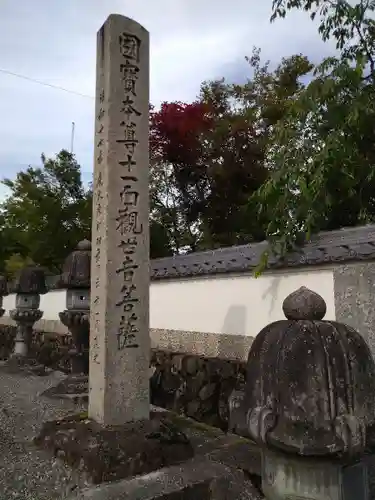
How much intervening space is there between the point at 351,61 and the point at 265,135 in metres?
10.00

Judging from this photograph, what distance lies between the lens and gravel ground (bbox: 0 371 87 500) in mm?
2828

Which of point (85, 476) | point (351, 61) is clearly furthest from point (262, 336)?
point (351, 61)

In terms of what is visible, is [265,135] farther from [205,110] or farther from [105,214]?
[105,214]

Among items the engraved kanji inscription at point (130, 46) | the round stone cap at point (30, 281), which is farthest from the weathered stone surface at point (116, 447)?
the round stone cap at point (30, 281)

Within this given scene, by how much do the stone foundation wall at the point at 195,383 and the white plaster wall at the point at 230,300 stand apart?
0.49 meters

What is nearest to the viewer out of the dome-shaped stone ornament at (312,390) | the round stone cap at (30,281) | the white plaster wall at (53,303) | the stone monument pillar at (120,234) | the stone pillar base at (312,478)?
the dome-shaped stone ornament at (312,390)

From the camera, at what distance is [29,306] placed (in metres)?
9.03

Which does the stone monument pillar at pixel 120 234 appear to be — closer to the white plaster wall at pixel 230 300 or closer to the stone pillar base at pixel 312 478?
the stone pillar base at pixel 312 478

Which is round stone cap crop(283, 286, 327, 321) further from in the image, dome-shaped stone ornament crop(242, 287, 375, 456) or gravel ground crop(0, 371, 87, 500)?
gravel ground crop(0, 371, 87, 500)

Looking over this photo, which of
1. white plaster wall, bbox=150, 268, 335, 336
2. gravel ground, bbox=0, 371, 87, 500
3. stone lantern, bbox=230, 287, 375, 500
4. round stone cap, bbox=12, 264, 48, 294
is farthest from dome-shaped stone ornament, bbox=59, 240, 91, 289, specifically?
stone lantern, bbox=230, 287, 375, 500

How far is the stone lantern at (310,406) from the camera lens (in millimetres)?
2027

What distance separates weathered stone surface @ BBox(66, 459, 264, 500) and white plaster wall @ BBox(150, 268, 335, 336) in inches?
91.6

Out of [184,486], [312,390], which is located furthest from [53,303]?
[312,390]

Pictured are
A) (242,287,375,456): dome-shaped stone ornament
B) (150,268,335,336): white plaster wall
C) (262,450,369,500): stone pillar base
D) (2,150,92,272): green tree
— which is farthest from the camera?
(2,150,92,272): green tree
